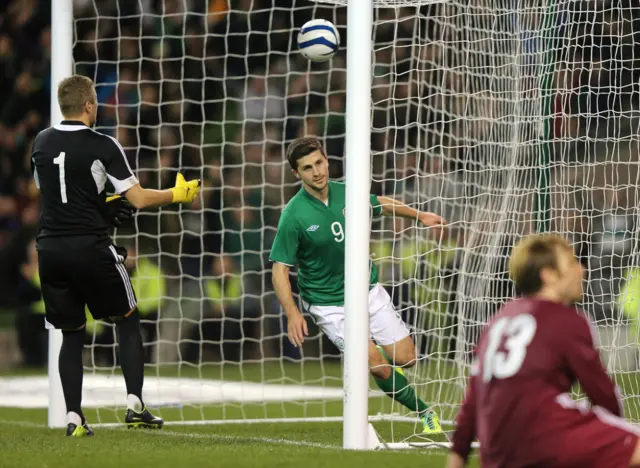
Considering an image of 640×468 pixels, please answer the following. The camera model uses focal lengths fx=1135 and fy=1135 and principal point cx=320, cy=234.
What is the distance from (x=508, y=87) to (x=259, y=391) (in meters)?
3.68

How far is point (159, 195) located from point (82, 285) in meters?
0.61

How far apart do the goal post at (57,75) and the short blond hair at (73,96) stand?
92cm

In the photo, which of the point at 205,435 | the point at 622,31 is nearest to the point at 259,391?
the point at 205,435

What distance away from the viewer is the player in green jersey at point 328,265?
6262mm

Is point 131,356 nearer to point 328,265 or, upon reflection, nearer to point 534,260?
point 328,265

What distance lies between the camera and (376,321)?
6.39 m

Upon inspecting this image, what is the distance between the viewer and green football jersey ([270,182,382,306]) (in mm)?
6371

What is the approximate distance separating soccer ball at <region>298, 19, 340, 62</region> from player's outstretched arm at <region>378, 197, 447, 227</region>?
0.87 meters

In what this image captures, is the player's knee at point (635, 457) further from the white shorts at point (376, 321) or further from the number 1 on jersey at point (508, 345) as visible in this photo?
the white shorts at point (376, 321)

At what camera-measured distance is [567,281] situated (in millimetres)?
3410

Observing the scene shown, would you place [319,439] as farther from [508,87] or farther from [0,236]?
[0,236]

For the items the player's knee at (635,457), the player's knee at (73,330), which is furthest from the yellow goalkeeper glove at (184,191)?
the player's knee at (635,457)

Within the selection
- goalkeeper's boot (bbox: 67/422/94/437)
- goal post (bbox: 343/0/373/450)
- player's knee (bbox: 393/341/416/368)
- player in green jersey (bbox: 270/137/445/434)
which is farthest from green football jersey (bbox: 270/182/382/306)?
goalkeeper's boot (bbox: 67/422/94/437)

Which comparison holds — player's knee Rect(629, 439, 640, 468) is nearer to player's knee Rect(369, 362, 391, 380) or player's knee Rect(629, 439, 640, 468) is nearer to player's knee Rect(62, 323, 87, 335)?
player's knee Rect(369, 362, 391, 380)
